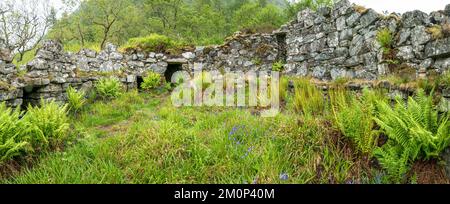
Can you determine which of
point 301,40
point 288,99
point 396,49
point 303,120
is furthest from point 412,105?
point 301,40

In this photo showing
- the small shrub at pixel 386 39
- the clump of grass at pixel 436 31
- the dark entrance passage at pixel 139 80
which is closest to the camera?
the clump of grass at pixel 436 31

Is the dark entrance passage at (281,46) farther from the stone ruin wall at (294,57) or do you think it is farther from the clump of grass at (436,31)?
the clump of grass at (436,31)

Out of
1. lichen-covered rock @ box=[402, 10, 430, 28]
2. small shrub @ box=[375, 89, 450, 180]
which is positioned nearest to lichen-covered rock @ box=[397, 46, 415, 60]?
lichen-covered rock @ box=[402, 10, 430, 28]

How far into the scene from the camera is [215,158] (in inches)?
123

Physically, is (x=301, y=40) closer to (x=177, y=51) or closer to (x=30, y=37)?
(x=177, y=51)

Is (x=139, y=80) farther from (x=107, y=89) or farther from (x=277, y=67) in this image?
(x=277, y=67)

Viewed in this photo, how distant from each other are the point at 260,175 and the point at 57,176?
89.0 inches

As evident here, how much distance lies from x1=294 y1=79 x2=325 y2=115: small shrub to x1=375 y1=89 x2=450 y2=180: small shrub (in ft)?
5.13

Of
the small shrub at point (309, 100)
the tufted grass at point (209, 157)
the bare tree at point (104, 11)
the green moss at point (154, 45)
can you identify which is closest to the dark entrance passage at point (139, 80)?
the green moss at point (154, 45)

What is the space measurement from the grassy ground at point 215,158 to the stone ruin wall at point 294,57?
145 centimetres

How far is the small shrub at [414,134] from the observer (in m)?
2.44

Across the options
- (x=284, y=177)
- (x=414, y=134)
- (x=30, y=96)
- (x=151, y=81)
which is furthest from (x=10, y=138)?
(x=151, y=81)

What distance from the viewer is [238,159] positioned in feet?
10.0

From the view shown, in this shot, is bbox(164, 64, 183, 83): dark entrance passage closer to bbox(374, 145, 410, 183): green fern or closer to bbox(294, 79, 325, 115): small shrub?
bbox(294, 79, 325, 115): small shrub
